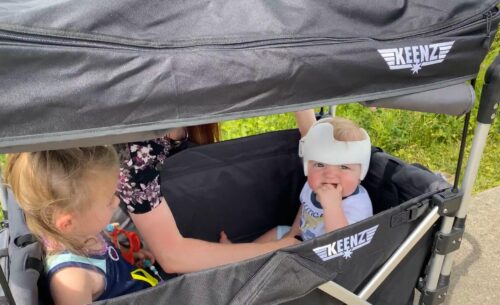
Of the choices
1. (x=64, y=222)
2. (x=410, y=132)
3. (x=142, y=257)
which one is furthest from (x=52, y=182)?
(x=410, y=132)

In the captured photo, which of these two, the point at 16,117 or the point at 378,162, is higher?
the point at 16,117

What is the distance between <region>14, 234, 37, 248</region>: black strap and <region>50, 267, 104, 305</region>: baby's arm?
17 cm

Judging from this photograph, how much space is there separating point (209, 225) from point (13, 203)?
0.93 m

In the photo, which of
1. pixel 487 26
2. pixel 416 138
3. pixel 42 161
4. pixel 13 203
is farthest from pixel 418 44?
pixel 416 138

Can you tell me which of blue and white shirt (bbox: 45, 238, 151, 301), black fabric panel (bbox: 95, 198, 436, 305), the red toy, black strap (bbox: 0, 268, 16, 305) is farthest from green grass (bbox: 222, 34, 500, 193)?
black strap (bbox: 0, 268, 16, 305)

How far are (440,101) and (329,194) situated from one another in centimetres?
74

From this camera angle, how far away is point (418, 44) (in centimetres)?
133

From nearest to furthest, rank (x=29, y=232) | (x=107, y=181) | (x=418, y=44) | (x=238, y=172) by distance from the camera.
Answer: (x=418, y=44) < (x=107, y=181) < (x=29, y=232) < (x=238, y=172)

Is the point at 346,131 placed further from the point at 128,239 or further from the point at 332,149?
the point at 128,239

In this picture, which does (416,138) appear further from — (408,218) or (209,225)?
Result: (408,218)

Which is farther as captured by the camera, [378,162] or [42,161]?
[378,162]

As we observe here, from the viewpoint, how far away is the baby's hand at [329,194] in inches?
82.1

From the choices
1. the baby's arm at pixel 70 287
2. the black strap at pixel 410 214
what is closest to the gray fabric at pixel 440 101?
the black strap at pixel 410 214

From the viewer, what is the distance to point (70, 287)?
54.2 inches
